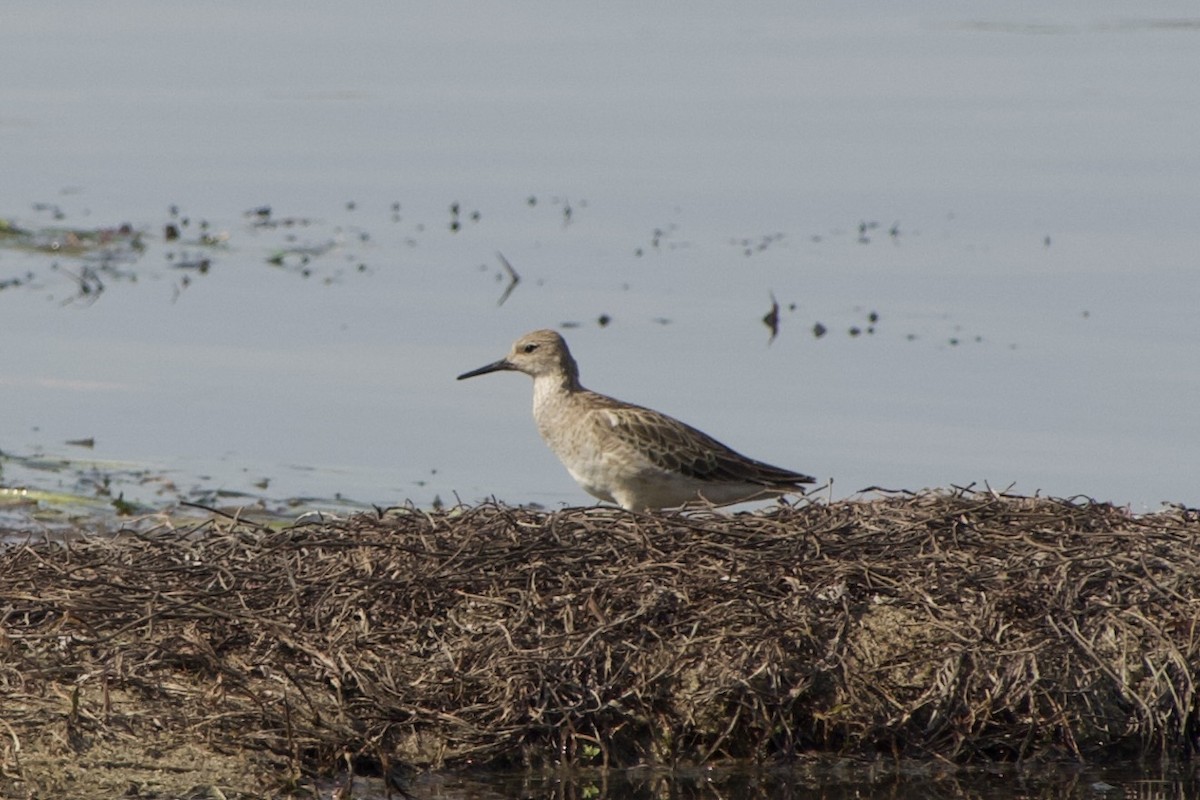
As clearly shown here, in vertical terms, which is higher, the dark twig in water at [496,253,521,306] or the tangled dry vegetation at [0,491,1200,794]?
the dark twig in water at [496,253,521,306]

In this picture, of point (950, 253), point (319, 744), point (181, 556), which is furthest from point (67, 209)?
point (319, 744)

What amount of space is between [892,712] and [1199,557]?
4.41 feet

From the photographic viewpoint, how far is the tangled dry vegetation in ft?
20.6

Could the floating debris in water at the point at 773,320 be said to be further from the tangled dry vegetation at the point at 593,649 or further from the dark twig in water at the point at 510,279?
the tangled dry vegetation at the point at 593,649

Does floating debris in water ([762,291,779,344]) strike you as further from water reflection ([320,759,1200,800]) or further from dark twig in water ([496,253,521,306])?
water reflection ([320,759,1200,800])

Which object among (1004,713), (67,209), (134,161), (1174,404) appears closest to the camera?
(1004,713)

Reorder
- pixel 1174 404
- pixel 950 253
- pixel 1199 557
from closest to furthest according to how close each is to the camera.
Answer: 1. pixel 1199 557
2. pixel 1174 404
3. pixel 950 253

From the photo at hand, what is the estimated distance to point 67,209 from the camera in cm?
1753

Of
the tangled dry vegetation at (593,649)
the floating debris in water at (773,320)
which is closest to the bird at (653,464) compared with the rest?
the tangled dry vegetation at (593,649)

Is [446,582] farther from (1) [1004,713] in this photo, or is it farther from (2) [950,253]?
(2) [950,253]

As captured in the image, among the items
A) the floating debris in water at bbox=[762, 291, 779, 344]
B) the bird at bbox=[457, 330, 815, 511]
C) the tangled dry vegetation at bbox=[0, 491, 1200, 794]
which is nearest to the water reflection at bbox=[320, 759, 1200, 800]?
the tangled dry vegetation at bbox=[0, 491, 1200, 794]

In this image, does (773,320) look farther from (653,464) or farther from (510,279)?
(653,464)

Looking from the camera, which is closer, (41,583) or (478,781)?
(478,781)

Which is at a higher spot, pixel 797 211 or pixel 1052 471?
pixel 797 211
